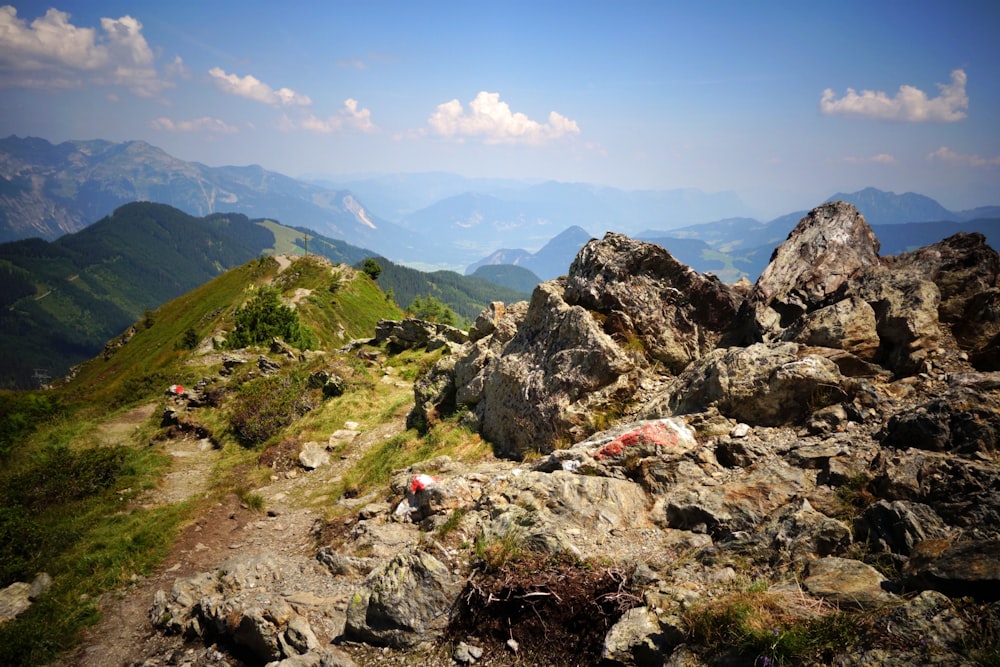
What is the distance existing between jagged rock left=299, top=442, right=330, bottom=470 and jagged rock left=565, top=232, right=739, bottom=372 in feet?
47.6

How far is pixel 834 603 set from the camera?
604 centimetres

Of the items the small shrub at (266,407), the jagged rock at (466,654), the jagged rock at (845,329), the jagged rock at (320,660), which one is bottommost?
the small shrub at (266,407)

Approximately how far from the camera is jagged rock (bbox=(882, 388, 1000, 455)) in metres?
8.27

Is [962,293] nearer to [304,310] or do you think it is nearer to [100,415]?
[100,415]

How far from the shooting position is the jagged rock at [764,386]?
1179 cm

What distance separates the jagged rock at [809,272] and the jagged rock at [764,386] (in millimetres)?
2739

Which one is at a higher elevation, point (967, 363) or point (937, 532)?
point (967, 363)

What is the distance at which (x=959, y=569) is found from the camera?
18.3 feet

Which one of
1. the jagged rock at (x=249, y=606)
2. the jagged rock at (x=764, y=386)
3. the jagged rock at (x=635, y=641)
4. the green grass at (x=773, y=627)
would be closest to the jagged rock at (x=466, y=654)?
the jagged rock at (x=635, y=641)

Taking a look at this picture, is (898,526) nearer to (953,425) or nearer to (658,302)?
(953,425)

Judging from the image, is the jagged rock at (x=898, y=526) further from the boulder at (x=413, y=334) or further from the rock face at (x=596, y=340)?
the boulder at (x=413, y=334)

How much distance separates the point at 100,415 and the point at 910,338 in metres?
42.7

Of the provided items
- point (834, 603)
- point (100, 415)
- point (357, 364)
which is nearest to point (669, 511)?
point (834, 603)

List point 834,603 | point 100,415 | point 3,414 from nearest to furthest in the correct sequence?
point 834,603, point 3,414, point 100,415
